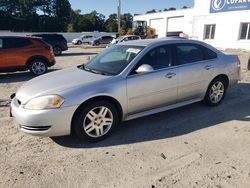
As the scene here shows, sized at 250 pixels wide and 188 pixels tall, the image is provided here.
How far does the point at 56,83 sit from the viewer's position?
4.54 m

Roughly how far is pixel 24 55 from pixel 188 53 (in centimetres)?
710

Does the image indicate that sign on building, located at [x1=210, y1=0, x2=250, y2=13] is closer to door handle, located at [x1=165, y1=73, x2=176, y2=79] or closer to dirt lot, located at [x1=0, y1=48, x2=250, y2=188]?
dirt lot, located at [x1=0, y1=48, x2=250, y2=188]

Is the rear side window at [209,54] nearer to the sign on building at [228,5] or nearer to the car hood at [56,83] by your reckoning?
the car hood at [56,83]

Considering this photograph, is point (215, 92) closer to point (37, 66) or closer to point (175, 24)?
point (37, 66)

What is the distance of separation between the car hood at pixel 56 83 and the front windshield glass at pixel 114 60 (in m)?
0.24

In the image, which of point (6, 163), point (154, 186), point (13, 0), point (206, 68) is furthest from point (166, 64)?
point (13, 0)

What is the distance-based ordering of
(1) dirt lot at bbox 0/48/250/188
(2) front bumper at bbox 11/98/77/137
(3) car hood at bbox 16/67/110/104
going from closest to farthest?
(1) dirt lot at bbox 0/48/250/188
(2) front bumper at bbox 11/98/77/137
(3) car hood at bbox 16/67/110/104

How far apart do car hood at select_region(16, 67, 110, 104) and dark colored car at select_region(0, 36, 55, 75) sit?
232 inches

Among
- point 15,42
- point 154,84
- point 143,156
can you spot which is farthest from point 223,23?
point 143,156

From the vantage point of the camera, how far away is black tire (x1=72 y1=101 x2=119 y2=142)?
4.27 meters

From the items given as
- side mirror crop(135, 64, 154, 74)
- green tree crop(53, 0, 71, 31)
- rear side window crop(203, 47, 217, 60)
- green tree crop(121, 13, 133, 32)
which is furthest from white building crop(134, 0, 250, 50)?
green tree crop(53, 0, 71, 31)

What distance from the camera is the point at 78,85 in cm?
435

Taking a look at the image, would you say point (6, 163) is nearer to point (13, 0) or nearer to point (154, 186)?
point (154, 186)

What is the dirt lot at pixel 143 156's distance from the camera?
3428 millimetres
